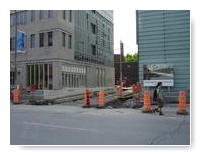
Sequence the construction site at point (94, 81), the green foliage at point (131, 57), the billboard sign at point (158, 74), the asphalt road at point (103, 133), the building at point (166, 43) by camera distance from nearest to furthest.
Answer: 1. the asphalt road at point (103, 133)
2. the construction site at point (94, 81)
3. the building at point (166, 43)
4. the billboard sign at point (158, 74)
5. the green foliage at point (131, 57)

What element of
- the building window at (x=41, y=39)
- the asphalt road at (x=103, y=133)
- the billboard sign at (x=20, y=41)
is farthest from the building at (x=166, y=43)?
the billboard sign at (x=20, y=41)

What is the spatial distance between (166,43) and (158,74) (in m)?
2.09

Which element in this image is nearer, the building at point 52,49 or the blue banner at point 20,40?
the building at point 52,49

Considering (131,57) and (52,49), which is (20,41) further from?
(131,57)

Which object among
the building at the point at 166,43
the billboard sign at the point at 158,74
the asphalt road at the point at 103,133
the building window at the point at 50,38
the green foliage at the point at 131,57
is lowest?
the asphalt road at the point at 103,133

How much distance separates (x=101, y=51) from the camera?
3562 centimetres

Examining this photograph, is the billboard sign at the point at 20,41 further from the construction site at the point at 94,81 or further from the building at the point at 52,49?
the building at the point at 52,49

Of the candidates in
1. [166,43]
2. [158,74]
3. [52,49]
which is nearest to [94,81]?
[52,49]

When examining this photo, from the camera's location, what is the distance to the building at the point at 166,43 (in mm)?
15172

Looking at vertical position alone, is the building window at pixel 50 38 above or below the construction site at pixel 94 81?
above

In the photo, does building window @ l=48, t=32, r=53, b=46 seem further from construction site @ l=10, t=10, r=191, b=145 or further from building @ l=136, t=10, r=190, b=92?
building @ l=136, t=10, r=190, b=92

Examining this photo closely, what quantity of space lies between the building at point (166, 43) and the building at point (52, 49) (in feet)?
36.8

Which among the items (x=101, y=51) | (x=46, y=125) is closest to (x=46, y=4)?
(x=46, y=125)

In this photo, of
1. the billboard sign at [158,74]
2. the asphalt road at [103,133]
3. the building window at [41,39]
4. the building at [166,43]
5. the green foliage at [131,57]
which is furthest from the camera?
the green foliage at [131,57]
